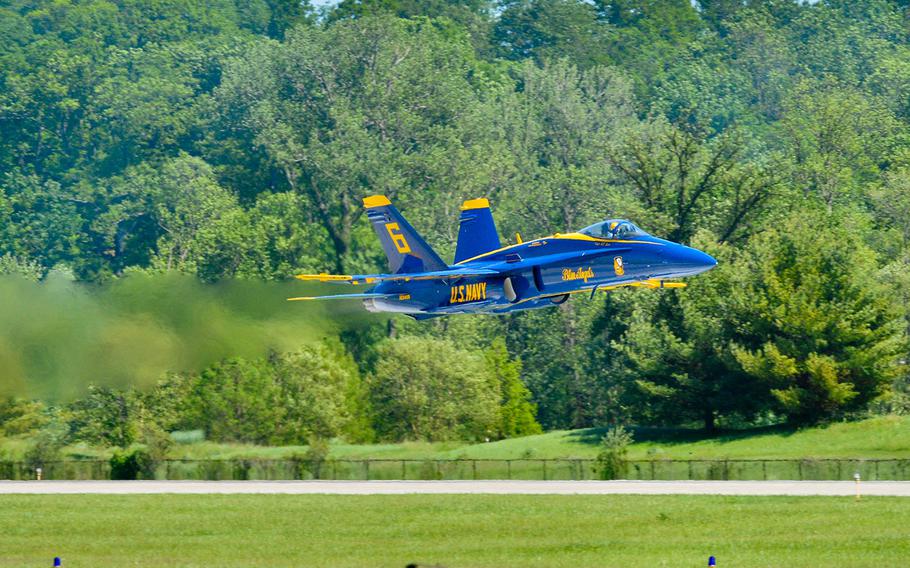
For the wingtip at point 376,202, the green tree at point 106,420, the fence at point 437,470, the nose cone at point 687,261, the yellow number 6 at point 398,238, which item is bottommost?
the fence at point 437,470

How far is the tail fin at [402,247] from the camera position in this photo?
189 ft

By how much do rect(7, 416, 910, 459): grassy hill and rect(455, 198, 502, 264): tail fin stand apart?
66.2ft

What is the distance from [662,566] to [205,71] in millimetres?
125288

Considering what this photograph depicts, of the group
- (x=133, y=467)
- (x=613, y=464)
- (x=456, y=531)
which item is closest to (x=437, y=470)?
(x=613, y=464)

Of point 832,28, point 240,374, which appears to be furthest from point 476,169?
point 832,28

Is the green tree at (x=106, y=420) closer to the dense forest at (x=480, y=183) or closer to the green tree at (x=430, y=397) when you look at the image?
the dense forest at (x=480, y=183)

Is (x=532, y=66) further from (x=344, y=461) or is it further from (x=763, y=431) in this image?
(x=344, y=461)

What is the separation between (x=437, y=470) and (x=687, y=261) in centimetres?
2176

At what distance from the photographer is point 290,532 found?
158 feet

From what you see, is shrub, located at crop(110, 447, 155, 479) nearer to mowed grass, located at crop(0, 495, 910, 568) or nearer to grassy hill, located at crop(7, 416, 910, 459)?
grassy hill, located at crop(7, 416, 910, 459)

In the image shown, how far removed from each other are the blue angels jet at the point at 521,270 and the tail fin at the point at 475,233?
67.8 inches

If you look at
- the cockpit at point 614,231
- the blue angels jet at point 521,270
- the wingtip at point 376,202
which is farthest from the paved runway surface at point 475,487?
the wingtip at point 376,202

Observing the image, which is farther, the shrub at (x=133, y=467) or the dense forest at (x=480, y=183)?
the dense forest at (x=480, y=183)

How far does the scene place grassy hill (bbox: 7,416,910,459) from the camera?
7788 centimetres
